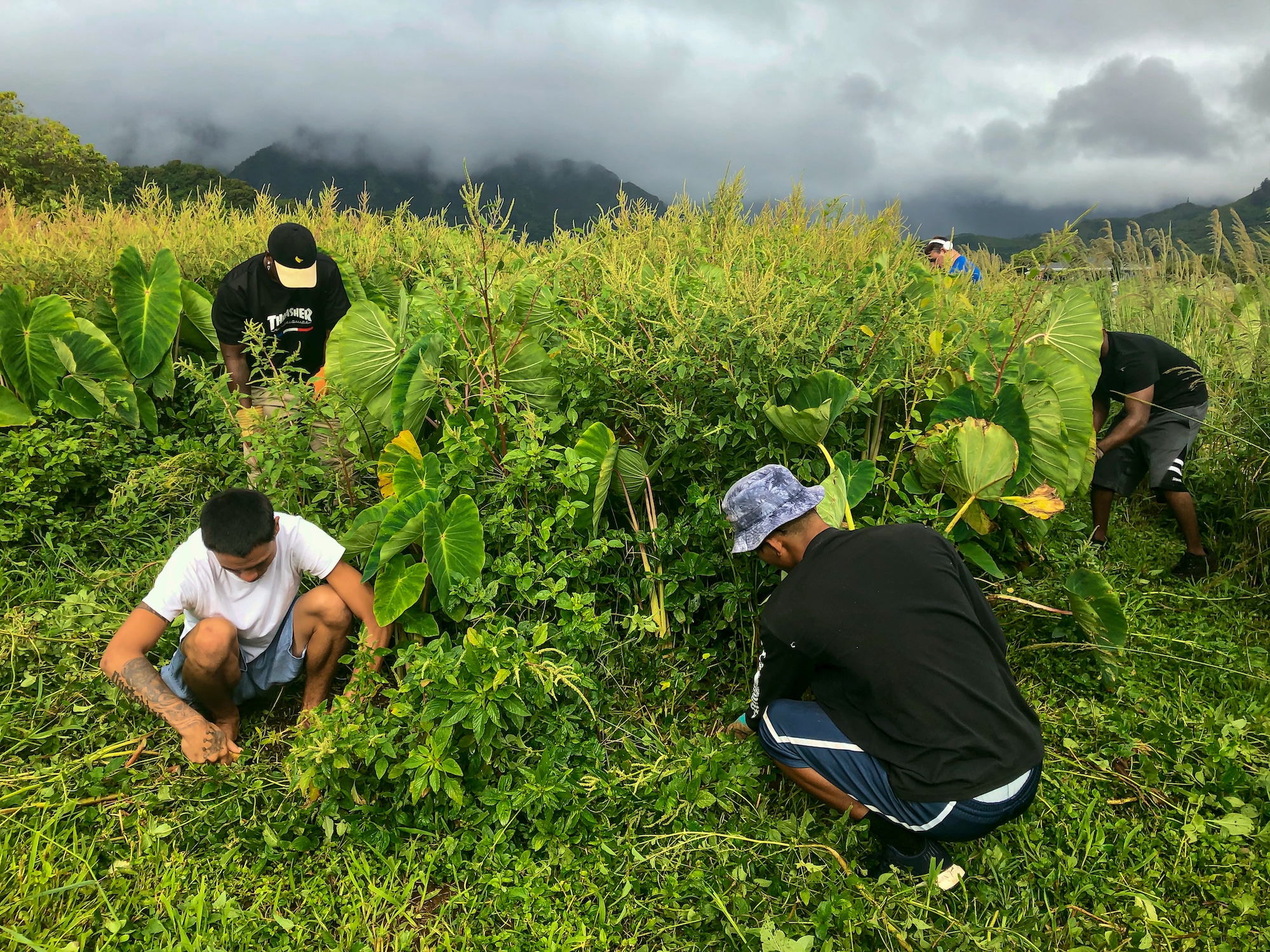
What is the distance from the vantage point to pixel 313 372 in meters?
3.70

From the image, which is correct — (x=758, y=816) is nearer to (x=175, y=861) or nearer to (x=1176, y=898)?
(x=1176, y=898)

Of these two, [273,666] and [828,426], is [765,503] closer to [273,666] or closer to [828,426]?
[828,426]

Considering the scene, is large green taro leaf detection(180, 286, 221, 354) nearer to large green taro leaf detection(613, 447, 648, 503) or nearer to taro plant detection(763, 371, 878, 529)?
large green taro leaf detection(613, 447, 648, 503)

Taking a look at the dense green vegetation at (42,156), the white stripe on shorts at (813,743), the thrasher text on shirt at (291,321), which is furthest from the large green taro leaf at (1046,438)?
Result: the dense green vegetation at (42,156)

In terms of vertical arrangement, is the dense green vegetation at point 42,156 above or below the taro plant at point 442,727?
below

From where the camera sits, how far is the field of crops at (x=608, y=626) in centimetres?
184

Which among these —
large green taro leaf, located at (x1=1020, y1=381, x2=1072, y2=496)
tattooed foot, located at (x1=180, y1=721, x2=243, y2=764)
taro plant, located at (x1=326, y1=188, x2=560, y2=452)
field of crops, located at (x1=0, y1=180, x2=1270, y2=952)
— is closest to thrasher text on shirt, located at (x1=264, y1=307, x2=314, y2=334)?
field of crops, located at (x1=0, y1=180, x2=1270, y2=952)

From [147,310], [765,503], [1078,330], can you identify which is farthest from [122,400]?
[1078,330]

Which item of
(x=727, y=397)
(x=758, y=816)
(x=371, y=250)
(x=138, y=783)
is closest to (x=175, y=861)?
(x=138, y=783)

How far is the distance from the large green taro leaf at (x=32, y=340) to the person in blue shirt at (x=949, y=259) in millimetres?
4547

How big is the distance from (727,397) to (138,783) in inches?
86.7

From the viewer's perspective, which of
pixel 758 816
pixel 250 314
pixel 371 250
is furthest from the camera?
pixel 371 250

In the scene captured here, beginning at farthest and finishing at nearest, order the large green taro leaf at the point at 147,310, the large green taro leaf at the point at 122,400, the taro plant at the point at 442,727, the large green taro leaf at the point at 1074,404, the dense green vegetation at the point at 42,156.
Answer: the dense green vegetation at the point at 42,156
the large green taro leaf at the point at 147,310
the large green taro leaf at the point at 122,400
the large green taro leaf at the point at 1074,404
the taro plant at the point at 442,727

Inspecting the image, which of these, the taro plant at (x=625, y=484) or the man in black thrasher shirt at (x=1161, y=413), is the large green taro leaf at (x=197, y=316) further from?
the man in black thrasher shirt at (x=1161, y=413)
